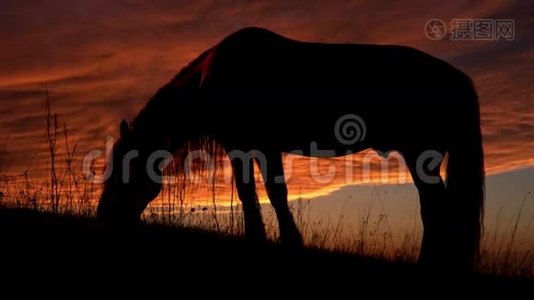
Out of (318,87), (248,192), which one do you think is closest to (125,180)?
(248,192)

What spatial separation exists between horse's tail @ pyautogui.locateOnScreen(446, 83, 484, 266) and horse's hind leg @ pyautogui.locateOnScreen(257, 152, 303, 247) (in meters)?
1.92

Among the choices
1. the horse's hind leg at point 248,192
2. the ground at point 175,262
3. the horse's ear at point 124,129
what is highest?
the horse's ear at point 124,129

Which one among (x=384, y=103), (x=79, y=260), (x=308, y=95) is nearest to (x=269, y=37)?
(x=308, y=95)

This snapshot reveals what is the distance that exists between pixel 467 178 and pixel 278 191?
90.5 inches

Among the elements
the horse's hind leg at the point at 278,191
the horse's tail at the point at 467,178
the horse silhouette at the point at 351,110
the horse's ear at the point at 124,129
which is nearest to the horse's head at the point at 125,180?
the horse's ear at the point at 124,129

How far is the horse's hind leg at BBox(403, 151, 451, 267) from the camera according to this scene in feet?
25.4

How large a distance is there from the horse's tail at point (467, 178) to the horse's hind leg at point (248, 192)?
7.53ft

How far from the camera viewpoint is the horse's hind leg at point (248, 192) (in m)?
7.69

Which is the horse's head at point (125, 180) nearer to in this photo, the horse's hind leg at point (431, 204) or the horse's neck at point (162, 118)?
the horse's neck at point (162, 118)

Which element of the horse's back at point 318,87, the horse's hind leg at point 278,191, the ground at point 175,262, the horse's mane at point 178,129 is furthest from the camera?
the horse's mane at point 178,129

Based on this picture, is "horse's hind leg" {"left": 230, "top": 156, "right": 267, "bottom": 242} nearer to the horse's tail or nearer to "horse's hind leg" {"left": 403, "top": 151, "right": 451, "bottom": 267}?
"horse's hind leg" {"left": 403, "top": 151, "right": 451, "bottom": 267}

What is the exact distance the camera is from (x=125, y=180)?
9039 millimetres

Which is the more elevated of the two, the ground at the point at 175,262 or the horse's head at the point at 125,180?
the horse's head at the point at 125,180

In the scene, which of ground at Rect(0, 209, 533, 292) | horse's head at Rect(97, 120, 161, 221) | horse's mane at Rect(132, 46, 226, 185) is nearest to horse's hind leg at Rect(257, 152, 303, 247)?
ground at Rect(0, 209, 533, 292)
